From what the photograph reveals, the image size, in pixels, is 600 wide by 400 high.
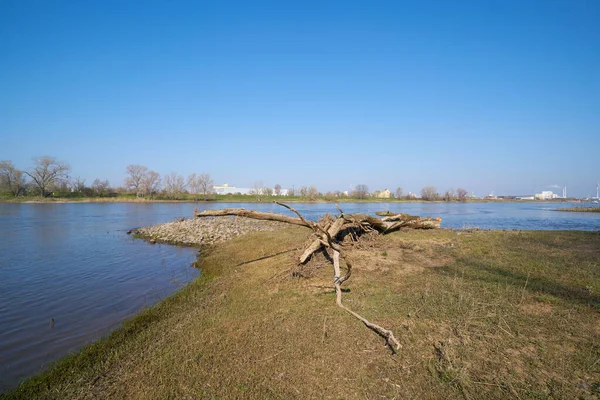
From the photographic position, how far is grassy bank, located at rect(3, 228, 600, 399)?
13.3ft

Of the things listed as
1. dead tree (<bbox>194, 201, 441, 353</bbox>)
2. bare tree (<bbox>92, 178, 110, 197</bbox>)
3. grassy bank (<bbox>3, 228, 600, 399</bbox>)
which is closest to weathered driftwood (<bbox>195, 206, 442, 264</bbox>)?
dead tree (<bbox>194, 201, 441, 353</bbox>)

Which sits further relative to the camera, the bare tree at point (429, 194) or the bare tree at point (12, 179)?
the bare tree at point (429, 194)

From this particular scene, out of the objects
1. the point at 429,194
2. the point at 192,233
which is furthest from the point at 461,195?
the point at 192,233

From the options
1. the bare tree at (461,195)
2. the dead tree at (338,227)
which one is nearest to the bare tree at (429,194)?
the bare tree at (461,195)

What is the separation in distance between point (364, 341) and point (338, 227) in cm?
627

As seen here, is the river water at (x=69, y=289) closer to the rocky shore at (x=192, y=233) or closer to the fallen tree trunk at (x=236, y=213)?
the rocky shore at (x=192, y=233)

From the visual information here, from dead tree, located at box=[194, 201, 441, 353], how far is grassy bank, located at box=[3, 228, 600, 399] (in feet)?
0.75

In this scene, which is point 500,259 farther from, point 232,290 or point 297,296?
point 232,290

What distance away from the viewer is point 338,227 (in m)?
11.2

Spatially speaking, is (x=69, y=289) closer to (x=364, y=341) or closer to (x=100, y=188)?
(x=364, y=341)

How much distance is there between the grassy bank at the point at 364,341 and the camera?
405 cm

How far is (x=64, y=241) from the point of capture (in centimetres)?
2012

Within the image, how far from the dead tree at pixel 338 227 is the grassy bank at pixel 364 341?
23 cm

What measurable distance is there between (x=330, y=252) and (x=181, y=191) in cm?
9364
